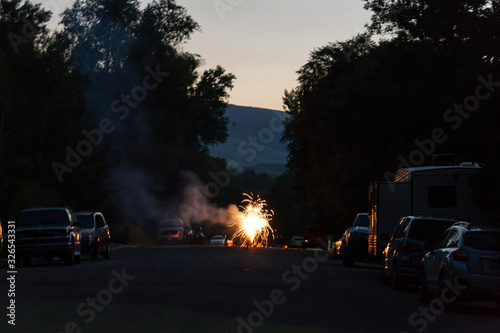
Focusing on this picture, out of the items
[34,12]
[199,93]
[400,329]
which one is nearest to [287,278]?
[400,329]

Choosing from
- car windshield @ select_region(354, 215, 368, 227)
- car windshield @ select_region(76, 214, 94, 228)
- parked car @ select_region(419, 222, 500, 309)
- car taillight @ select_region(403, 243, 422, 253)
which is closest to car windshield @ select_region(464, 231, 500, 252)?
parked car @ select_region(419, 222, 500, 309)

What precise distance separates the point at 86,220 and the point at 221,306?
2247 centimetres

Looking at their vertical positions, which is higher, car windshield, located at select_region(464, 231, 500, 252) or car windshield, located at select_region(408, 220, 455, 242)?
car windshield, located at select_region(408, 220, 455, 242)

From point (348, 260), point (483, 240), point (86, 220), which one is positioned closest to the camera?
point (483, 240)

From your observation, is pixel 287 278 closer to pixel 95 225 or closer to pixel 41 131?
pixel 95 225

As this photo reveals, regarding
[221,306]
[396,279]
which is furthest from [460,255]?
[396,279]

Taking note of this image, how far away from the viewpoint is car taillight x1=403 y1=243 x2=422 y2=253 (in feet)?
70.8

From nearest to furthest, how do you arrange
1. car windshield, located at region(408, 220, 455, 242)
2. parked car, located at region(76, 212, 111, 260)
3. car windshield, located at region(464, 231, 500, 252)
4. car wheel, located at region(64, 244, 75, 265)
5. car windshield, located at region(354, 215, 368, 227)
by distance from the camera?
1. car windshield, located at region(464, 231, 500, 252)
2. car windshield, located at region(408, 220, 455, 242)
3. car wheel, located at region(64, 244, 75, 265)
4. parked car, located at region(76, 212, 111, 260)
5. car windshield, located at region(354, 215, 368, 227)

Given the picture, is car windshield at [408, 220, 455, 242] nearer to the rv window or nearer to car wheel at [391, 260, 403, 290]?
car wheel at [391, 260, 403, 290]

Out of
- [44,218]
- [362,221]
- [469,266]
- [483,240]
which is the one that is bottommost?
[469,266]

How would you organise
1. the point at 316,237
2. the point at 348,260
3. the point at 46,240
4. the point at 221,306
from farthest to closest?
the point at 316,237 < the point at 348,260 < the point at 46,240 < the point at 221,306

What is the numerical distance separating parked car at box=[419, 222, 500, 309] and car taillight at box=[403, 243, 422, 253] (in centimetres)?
405

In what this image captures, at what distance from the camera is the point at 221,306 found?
15109 mm

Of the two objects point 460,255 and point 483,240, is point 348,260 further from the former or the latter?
point 460,255
